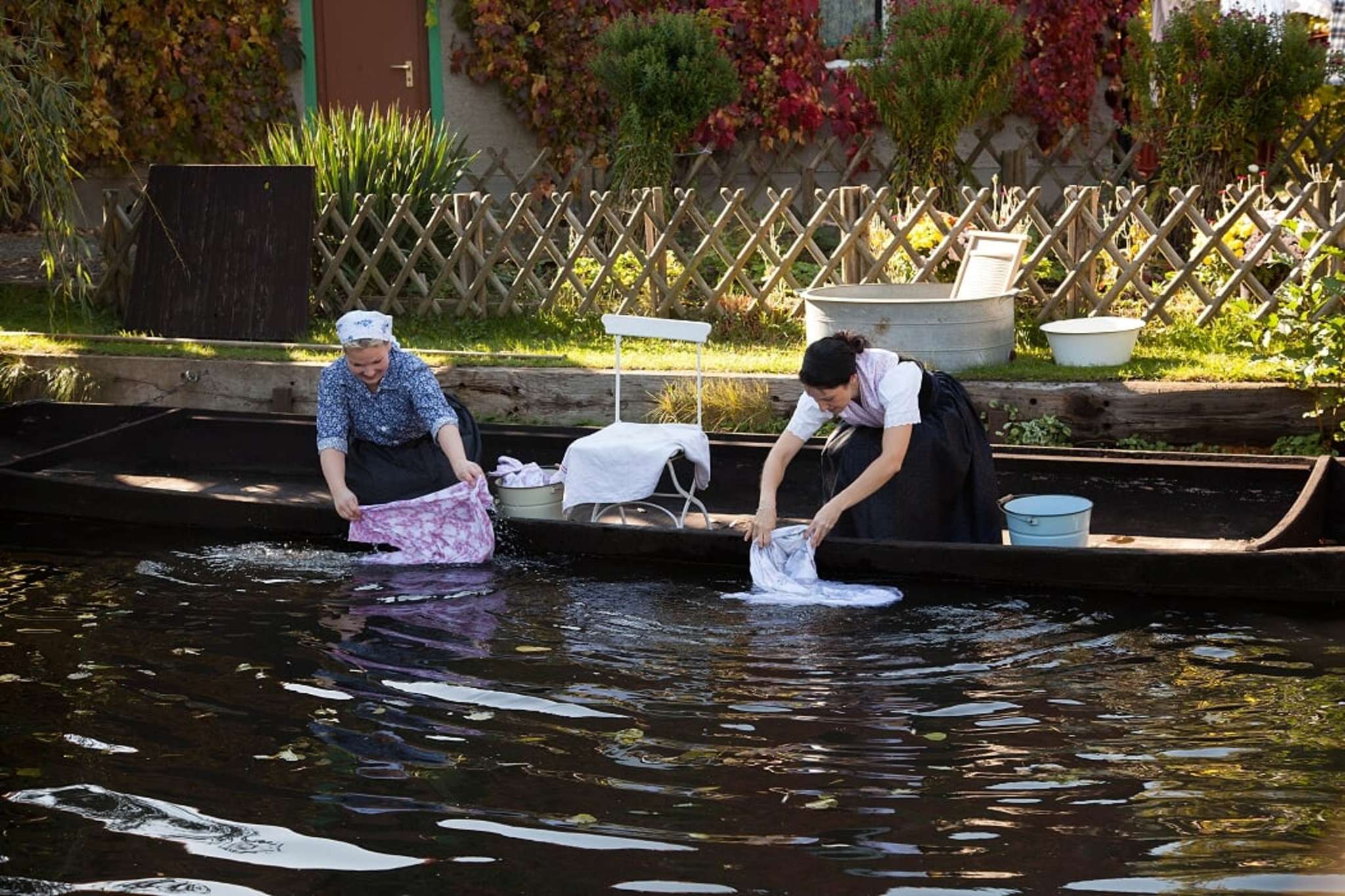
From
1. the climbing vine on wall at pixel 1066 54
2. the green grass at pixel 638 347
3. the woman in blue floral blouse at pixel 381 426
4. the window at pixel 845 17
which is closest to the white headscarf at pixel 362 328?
the woman in blue floral blouse at pixel 381 426

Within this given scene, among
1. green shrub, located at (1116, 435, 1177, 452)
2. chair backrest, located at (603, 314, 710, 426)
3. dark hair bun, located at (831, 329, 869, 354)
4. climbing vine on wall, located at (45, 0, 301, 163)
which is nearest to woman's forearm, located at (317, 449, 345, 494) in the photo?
chair backrest, located at (603, 314, 710, 426)

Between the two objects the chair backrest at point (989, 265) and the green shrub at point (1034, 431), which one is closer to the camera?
the green shrub at point (1034, 431)

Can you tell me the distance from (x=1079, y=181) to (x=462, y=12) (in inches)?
211

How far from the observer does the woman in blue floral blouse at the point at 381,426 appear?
688cm

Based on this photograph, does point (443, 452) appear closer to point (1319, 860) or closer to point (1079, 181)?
point (1319, 860)

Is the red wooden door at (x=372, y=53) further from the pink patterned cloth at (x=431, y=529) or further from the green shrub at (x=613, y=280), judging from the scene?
the pink patterned cloth at (x=431, y=529)

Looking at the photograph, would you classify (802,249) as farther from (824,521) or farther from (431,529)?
(824,521)

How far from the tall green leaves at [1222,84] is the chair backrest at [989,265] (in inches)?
99.1

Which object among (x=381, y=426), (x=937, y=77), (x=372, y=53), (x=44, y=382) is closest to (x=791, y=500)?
(x=381, y=426)

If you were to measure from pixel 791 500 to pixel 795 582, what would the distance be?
1348mm

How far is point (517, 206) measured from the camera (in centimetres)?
1048

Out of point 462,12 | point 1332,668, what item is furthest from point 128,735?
point 462,12

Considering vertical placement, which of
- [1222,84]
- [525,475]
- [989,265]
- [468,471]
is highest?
[1222,84]

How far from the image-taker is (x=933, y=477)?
6.51 metres
